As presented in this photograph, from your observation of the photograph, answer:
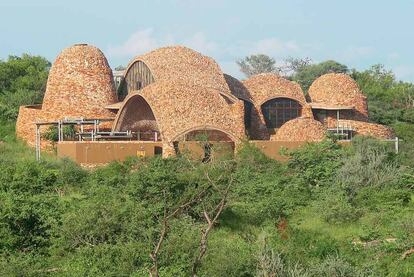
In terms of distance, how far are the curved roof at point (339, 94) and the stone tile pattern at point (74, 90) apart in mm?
8523

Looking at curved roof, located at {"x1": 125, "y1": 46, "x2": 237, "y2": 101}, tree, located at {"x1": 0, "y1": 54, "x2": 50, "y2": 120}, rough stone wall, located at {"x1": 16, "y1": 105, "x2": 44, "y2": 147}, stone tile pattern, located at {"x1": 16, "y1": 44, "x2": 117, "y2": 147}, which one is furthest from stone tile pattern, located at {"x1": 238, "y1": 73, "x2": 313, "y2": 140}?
tree, located at {"x1": 0, "y1": 54, "x2": 50, "y2": 120}

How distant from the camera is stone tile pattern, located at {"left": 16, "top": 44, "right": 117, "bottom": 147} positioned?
30.6 metres

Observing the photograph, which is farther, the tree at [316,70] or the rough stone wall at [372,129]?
the tree at [316,70]

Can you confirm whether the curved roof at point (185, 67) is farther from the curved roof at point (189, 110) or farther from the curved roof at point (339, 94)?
the curved roof at point (339, 94)

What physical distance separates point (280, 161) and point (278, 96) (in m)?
7.63

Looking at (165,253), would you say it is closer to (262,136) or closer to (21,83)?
(262,136)

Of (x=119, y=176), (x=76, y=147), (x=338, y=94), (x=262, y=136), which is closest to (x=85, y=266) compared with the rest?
(x=119, y=176)

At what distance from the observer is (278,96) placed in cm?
3250

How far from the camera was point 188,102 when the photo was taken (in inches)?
1041

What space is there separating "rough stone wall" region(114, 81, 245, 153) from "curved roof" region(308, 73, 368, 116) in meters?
7.63

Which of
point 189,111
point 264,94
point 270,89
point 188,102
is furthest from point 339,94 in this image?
point 189,111

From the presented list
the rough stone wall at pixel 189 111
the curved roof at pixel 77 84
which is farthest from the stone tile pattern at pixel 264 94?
the curved roof at pixel 77 84

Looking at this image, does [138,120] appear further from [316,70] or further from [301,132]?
[316,70]

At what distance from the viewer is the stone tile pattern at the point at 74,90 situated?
30609 millimetres
